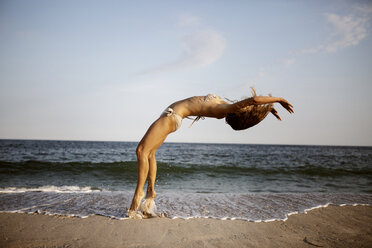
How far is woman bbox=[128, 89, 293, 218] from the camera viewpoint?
364 centimetres

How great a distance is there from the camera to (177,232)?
309 centimetres

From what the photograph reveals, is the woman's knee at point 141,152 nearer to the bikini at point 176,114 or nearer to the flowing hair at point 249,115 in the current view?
the bikini at point 176,114

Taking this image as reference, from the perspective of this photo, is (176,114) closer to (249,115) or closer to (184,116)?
(184,116)

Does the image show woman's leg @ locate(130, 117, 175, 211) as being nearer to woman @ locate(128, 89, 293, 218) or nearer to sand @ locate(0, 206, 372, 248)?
woman @ locate(128, 89, 293, 218)

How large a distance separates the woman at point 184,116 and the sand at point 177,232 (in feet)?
1.42

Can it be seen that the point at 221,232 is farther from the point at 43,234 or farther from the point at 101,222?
the point at 43,234

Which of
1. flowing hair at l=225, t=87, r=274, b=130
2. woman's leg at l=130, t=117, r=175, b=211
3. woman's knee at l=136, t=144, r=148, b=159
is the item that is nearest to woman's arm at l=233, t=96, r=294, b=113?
flowing hair at l=225, t=87, r=274, b=130

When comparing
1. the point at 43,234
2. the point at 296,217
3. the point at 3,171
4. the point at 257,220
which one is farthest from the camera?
the point at 3,171

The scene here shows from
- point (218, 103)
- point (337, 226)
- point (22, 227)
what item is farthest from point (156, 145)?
point (337, 226)

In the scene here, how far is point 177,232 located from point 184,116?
1.75m

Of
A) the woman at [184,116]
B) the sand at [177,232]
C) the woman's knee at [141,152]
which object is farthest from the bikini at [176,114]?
the sand at [177,232]

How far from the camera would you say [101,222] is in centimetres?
343

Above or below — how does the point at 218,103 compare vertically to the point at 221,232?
above

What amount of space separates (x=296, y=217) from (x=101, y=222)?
10.3ft
